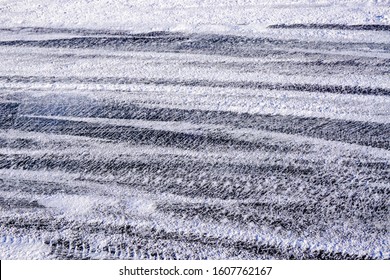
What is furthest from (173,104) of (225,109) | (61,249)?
(61,249)

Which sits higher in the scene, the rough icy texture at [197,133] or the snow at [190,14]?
the snow at [190,14]

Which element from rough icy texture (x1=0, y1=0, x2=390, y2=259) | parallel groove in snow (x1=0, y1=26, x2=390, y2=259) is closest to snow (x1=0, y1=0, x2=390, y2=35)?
rough icy texture (x1=0, y1=0, x2=390, y2=259)

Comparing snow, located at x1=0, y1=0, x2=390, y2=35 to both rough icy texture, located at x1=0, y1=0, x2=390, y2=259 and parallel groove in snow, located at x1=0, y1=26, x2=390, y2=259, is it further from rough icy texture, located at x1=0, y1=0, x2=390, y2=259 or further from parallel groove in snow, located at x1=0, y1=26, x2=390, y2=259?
parallel groove in snow, located at x1=0, y1=26, x2=390, y2=259

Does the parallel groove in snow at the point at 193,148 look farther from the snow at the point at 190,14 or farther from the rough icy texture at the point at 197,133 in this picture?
the snow at the point at 190,14

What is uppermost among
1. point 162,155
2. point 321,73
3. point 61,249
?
point 321,73

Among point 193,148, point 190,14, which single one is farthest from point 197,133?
point 190,14

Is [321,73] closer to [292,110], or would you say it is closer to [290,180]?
[292,110]

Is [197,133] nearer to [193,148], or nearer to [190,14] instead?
[193,148]

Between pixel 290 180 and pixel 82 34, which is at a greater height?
pixel 82 34

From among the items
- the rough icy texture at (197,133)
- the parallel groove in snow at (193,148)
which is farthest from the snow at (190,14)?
the parallel groove in snow at (193,148)
